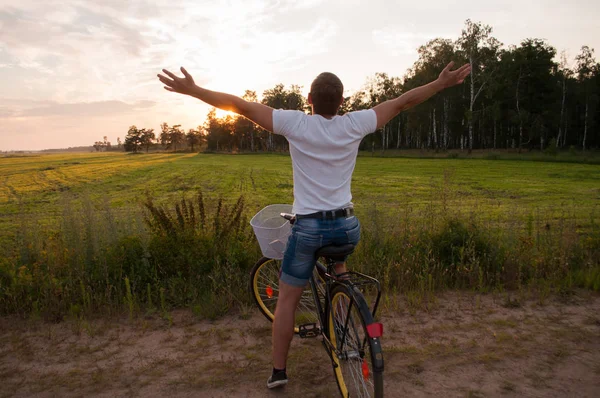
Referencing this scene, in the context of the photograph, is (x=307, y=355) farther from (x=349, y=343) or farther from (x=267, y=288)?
(x=349, y=343)

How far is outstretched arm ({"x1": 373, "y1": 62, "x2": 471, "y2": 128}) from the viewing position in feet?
10.8

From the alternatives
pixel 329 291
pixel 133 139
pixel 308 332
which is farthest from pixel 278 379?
pixel 133 139

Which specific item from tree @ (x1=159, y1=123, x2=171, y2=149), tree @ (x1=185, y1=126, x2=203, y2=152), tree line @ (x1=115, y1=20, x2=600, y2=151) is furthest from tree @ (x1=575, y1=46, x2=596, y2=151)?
tree @ (x1=159, y1=123, x2=171, y2=149)

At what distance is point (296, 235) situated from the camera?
3053mm

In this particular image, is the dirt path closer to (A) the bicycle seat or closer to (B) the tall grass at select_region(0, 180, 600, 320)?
(B) the tall grass at select_region(0, 180, 600, 320)

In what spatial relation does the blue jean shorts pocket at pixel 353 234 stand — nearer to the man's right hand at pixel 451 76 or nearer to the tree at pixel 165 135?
the man's right hand at pixel 451 76

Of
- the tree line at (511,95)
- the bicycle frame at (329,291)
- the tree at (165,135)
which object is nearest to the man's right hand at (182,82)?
the bicycle frame at (329,291)

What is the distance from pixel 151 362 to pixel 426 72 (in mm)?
57127

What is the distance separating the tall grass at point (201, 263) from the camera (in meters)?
5.23

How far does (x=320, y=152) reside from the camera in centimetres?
300

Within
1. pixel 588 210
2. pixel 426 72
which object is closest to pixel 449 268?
pixel 588 210

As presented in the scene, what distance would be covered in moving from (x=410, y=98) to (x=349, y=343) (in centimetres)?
201

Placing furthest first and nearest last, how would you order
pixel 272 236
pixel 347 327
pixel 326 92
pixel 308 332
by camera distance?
pixel 308 332 → pixel 272 236 → pixel 347 327 → pixel 326 92

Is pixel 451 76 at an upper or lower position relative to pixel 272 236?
upper
